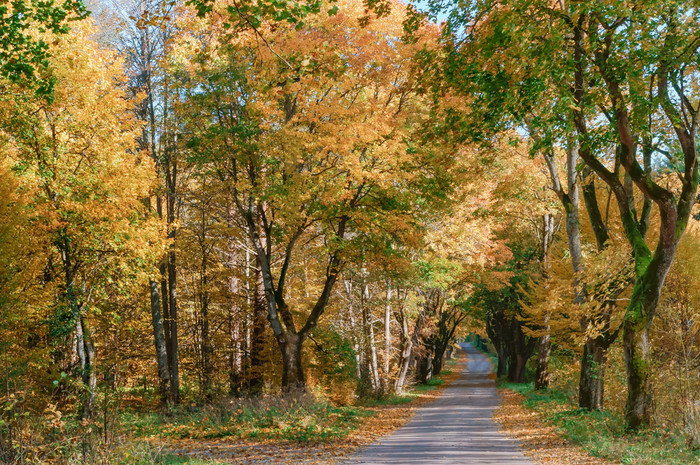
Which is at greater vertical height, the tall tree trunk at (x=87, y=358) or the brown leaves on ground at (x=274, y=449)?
the tall tree trunk at (x=87, y=358)

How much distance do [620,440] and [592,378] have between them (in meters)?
5.24

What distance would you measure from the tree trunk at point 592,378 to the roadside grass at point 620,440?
36cm

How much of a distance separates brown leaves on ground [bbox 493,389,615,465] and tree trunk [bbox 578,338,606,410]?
1.33 m

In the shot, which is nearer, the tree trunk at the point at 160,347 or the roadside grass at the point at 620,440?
the roadside grass at the point at 620,440

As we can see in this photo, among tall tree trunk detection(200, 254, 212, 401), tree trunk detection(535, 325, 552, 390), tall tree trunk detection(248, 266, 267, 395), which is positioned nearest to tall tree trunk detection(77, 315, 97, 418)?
tall tree trunk detection(248, 266, 267, 395)

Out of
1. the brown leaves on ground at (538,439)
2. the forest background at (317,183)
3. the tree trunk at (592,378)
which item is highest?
the forest background at (317,183)

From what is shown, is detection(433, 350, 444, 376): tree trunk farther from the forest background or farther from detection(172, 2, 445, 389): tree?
detection(172, 2, 445, 389): tree

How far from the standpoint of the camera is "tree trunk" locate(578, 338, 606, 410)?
13845mm

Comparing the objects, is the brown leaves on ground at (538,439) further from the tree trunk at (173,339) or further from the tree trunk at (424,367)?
the tree trunk at (424,367)

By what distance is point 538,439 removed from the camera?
11812 mm

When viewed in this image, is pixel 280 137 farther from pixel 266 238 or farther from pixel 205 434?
pixel 205 434

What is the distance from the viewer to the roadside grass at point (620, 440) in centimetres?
792

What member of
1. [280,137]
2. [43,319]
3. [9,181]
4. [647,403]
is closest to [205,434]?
[43,319]

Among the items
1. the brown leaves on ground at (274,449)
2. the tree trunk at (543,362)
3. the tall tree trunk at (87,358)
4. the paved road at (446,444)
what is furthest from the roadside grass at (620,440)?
the tall tree trunk at (87,358)
